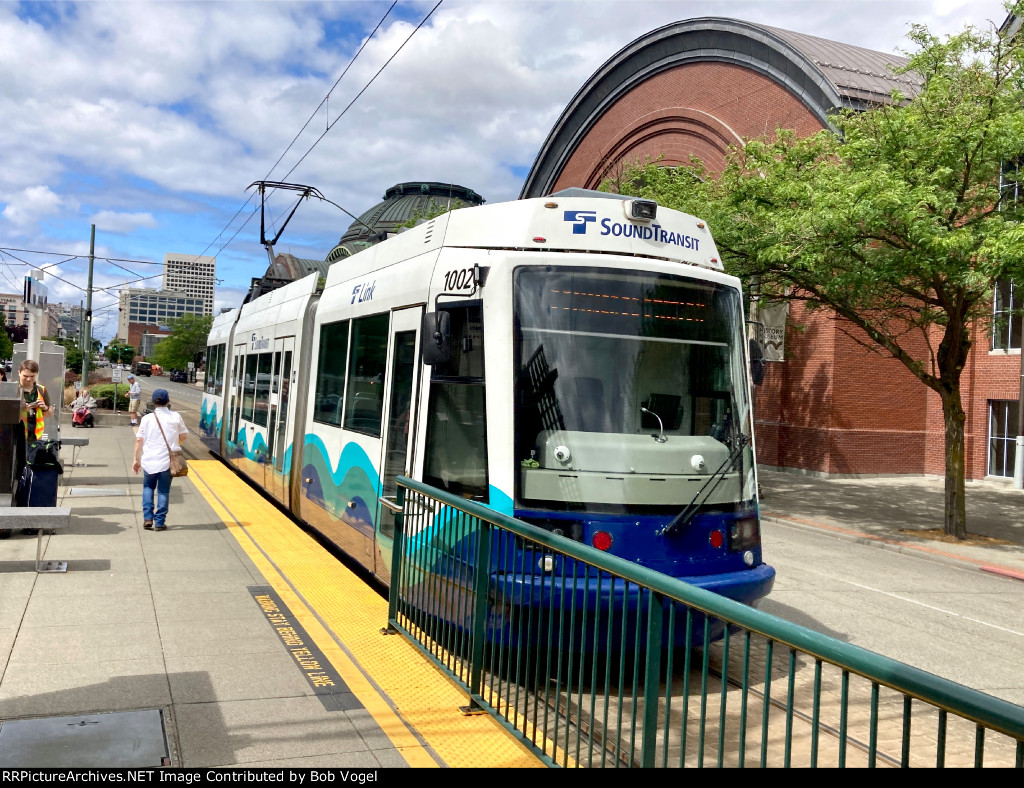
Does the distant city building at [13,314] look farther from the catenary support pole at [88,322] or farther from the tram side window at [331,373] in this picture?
the tram side window at [331,373]

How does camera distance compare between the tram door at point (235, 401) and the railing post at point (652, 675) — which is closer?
the railing post at point (652, 675)

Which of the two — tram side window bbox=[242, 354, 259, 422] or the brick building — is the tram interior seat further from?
the brick building

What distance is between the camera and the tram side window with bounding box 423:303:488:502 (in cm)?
610

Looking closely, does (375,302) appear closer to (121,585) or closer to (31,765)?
(121,585)

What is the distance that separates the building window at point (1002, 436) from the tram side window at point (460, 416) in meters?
21.0

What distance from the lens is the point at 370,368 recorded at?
802cm

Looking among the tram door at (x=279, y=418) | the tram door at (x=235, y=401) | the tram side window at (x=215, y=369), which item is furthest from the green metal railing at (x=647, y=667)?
the tram side window at (x=215, y=369)

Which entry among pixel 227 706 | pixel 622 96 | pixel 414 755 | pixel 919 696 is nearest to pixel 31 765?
pixel 227 706

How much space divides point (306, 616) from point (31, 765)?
2.91 meters

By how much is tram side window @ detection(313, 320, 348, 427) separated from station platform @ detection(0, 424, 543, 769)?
55.9 inches

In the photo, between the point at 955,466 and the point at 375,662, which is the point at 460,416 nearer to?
the point at 375,662

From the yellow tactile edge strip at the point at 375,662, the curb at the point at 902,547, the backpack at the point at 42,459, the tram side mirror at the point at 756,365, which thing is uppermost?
the tram side mirror at the point at 756,365

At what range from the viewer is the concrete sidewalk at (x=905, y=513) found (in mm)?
13625

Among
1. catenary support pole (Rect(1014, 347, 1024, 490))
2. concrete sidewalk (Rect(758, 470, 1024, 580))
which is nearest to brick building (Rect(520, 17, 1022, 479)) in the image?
concrete sidewalk (Rect(758, 470, 1024, 580))
